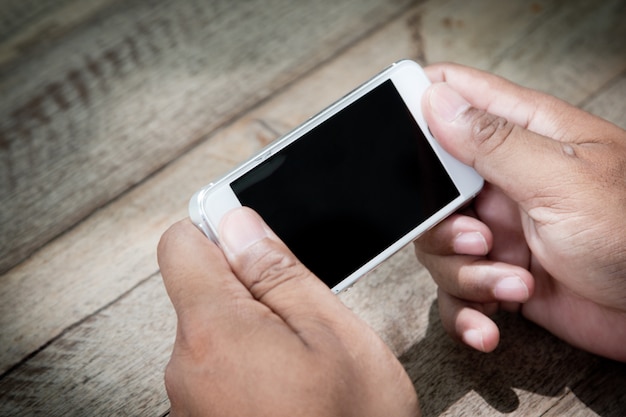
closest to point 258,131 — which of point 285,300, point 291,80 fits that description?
point 291,80

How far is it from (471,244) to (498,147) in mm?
127

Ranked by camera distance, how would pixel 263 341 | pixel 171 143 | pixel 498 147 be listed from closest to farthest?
pixel 263 341 < pixel 498 147 < pixel 171 143

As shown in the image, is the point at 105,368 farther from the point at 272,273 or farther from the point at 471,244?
the point at 471,244

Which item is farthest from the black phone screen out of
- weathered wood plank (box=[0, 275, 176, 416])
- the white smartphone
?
weathered wood plank (box=[0, 275, 176, 416])

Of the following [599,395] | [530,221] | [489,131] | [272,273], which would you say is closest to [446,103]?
[489,131]

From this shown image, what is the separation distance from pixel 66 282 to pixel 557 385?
0.60 m

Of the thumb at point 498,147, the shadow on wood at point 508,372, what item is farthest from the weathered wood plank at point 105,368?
the thumb at point 498,147

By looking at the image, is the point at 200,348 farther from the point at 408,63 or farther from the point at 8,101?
the point at 8,101

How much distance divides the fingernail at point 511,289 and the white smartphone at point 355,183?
10 cm

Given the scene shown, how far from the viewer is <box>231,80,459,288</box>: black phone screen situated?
1.98 feet

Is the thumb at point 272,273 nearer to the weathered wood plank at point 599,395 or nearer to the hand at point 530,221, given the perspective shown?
the hand at point 530,221

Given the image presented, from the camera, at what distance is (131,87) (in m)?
0.87

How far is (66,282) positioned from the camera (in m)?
0.73

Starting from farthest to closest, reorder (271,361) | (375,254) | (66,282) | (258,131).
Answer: (258,131)
(66,282)
(375,254)
(271,361)
